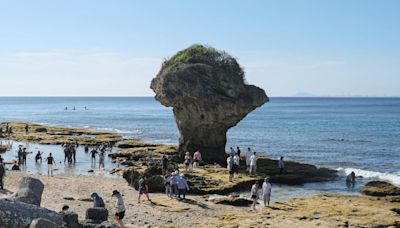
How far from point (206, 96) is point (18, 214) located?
107 ft

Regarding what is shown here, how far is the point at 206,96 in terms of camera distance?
156ft

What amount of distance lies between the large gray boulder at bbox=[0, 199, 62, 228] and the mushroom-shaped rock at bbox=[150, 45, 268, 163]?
3184 cm

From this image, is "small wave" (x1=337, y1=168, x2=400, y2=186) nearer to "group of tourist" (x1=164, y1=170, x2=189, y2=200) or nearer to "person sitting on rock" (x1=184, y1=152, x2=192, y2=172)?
"person sitting on rock" (x1=184, y1=152, x2=192, y2=172)

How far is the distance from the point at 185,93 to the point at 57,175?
570 inches

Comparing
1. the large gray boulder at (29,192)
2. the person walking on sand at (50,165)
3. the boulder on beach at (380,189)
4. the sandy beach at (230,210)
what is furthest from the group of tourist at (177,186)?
the boulder on beach at (380,189)

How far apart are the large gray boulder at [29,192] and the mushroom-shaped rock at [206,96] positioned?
28.6 meters

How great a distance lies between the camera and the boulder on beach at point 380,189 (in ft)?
118

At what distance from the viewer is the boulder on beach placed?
35969mm

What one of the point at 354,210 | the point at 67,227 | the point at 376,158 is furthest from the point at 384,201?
the point at 376,158

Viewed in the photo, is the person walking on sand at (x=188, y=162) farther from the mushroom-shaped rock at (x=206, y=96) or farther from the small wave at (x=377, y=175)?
the small wave at (x=377, y=175)

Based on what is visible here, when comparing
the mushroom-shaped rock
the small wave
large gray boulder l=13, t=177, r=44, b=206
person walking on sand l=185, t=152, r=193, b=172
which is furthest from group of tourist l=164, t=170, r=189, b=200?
the small wave

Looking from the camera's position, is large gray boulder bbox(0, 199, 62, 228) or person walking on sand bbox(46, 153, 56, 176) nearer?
large gray boulder bbox(0, 199, 62, 228)

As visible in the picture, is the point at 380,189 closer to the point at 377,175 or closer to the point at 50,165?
the point at 377,175

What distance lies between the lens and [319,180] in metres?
42.6
